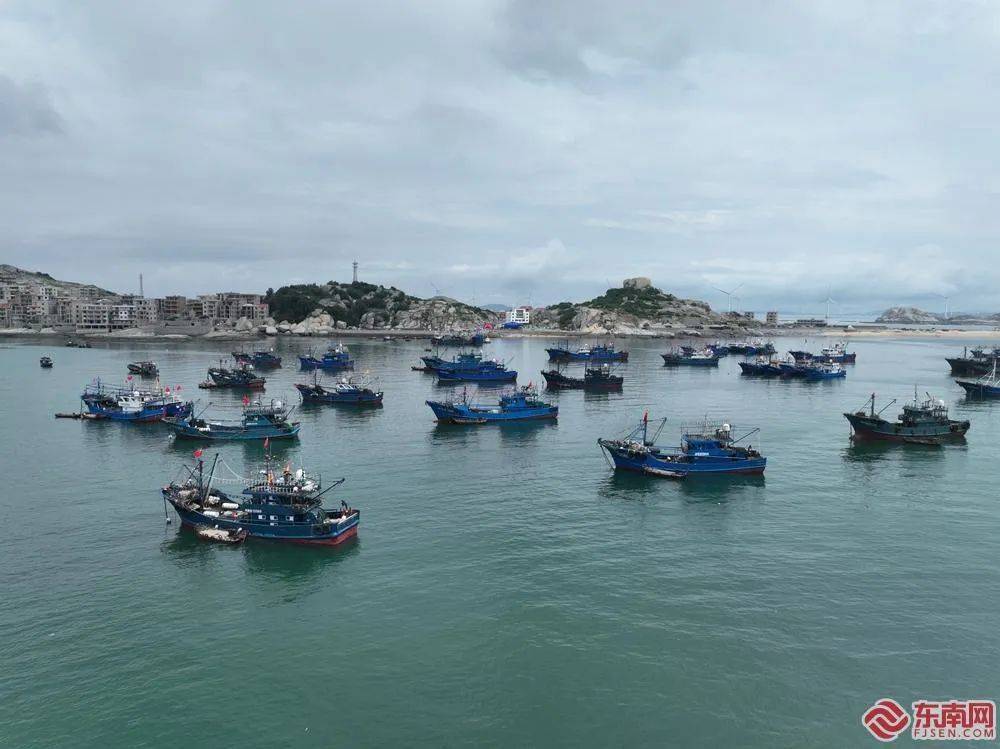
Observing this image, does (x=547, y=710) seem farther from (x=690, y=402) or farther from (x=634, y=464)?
(x=690, y=402)

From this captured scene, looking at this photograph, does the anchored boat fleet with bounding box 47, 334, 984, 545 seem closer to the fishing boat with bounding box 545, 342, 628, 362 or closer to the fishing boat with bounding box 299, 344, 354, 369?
the fishing boat with bounding box 299, 344, 354, 369

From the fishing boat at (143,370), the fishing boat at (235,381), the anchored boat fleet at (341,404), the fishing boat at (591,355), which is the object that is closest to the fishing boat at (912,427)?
the anchored boat fleet at (341,404)

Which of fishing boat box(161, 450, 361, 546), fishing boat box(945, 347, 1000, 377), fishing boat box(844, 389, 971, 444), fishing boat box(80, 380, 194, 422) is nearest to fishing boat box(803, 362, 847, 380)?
fishing boat box(945, 347, 1000, 377)

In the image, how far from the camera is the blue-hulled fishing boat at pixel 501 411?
8831 centimetres

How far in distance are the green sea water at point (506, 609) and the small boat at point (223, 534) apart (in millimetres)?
857

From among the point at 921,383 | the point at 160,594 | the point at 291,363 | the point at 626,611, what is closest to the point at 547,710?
the point at 626,611

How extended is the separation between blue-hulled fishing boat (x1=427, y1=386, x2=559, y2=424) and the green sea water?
2214cm

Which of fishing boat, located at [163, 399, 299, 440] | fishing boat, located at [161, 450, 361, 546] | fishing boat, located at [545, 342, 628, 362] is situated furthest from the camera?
fishing boat, located at [545, 342, 628, 362]

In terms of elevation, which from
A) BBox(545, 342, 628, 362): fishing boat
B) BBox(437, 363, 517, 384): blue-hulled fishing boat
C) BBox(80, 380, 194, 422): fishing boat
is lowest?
BBox(80, 380, 194, 422): fishing boat

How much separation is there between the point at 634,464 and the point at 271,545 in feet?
110

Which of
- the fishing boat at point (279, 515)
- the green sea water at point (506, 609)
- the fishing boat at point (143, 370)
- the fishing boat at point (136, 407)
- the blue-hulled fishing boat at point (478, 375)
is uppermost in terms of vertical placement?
the fishing boat at point (143, 370)

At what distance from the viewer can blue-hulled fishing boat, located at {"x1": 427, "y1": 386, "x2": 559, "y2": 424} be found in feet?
290

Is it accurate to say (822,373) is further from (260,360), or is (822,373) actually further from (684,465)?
(260,360)

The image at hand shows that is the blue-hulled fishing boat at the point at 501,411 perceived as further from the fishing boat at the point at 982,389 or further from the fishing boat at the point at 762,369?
the fishing boat at the point at 762,369
